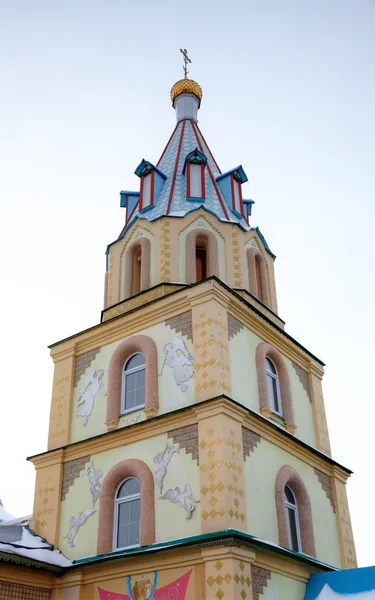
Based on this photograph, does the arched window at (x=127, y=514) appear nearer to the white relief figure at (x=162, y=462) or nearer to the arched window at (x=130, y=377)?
the white relief figure at (x=162, y=462)

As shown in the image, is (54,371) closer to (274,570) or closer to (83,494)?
(83,494)

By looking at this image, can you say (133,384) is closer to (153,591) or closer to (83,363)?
(83,363)

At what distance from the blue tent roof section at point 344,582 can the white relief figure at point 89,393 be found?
6151mm

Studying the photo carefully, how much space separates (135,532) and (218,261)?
23.0 ft

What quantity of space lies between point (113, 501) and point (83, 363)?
3870 millimetres

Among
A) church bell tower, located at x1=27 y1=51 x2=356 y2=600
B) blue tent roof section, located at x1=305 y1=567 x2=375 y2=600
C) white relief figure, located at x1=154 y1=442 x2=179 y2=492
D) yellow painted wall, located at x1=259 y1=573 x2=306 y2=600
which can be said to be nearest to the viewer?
yellow painted wall, located at x1=259 y1=573 x2=306 y2=600

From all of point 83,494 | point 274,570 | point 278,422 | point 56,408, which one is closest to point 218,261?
point 278,422

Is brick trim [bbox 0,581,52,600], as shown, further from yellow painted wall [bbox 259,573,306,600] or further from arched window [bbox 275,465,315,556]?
arched window [bbox 275,465,315,556]

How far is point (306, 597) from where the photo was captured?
13281 millimetres

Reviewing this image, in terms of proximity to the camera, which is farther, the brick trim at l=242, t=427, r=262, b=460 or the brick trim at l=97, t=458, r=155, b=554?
the brick trim at l=242, t=427, r=262, b=460

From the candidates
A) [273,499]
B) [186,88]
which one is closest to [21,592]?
[273,499]

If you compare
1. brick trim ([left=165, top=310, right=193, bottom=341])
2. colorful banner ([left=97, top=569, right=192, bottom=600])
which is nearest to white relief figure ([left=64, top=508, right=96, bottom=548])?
colorful banner ([left=97, top=569, right=192, bottom=600])

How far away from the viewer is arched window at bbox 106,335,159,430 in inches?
577

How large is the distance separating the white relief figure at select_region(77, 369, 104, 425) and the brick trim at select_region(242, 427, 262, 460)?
396 centimetres
